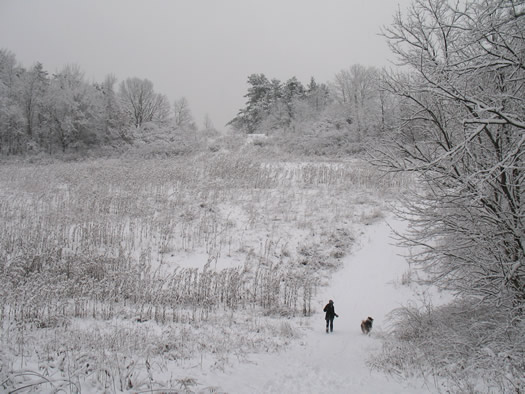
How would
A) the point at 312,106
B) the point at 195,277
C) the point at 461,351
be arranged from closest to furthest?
the point at 461,351, the point at 195,277, the point at 312,106

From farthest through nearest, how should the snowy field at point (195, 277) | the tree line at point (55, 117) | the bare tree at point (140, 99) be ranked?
the bare tree at point (140, 99)
the tree line at point (55, 117)
the snowy field at point (195, 277)

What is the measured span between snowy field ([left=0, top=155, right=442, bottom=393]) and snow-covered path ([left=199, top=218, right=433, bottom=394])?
0.04 m

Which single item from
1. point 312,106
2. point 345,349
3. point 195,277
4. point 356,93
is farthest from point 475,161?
point 312,106

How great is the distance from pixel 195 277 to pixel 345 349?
13.8 feet

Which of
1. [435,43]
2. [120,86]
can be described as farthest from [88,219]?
[120,86]

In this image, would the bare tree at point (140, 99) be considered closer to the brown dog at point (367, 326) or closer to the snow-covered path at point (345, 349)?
the snow-covered path at point (345, 349)

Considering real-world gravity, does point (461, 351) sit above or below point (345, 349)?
above

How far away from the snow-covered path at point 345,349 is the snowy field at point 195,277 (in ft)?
0.13

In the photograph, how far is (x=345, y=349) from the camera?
6.71 m

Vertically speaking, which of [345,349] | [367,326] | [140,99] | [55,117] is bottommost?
[345,349]

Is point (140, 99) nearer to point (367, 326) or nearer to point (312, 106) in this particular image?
point (312, 106)

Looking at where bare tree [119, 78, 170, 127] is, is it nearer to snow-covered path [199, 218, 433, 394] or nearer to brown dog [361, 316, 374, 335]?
snow-covered path [199, 218, 433, 394]

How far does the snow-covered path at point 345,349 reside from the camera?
4668mm

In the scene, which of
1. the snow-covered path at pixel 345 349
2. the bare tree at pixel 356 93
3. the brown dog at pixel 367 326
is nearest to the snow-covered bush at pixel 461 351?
the snow-covered path at pixel 345 349
